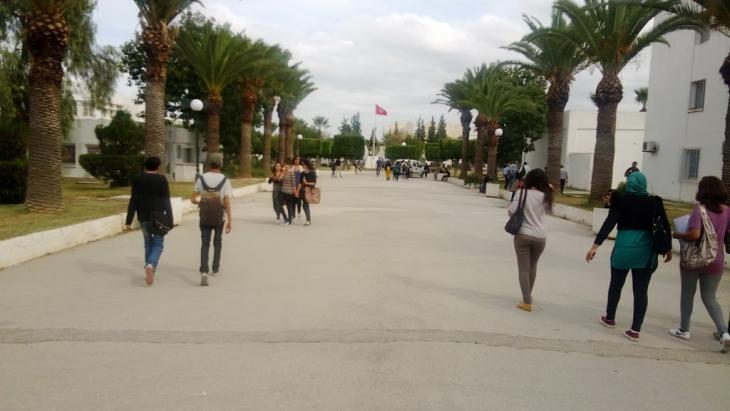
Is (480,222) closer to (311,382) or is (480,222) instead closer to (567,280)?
(567,280)

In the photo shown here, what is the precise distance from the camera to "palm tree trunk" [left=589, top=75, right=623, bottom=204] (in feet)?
63.0

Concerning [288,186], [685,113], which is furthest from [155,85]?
[685,113]

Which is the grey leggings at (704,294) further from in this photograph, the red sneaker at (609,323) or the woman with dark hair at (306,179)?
the woman with dark hair at (306,179)

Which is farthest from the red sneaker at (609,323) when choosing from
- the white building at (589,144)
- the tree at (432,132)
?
the tree at (432,132)

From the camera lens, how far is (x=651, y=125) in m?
28.3

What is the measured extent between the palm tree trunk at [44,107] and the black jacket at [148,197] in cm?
697

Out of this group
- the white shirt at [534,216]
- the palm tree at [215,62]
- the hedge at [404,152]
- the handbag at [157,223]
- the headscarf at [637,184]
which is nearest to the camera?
the headscarf at [637,184]

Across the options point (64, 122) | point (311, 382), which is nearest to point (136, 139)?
point (64, 122)

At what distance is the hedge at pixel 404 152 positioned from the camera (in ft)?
308

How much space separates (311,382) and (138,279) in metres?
4.47

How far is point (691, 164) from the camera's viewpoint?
2558 cm

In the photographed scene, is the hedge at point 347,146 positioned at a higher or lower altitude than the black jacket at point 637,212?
higher

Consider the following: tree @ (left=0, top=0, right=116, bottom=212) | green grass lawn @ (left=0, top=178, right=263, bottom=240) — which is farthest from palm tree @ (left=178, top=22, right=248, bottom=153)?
tree @ (left=0, top=0, right=116, bottom=212)

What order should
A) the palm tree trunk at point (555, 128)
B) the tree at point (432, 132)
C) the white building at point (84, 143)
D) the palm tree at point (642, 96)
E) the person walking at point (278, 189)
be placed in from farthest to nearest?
the tree at point (432, 132) < the palm tree at point (642, 96) < the white building at point (84, 143) < the palm tree trunk at point (555, 128) < the person walking at point (278, 189)
